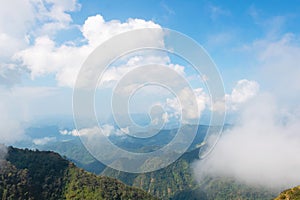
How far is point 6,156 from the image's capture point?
275 feet

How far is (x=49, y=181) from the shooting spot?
81062mm

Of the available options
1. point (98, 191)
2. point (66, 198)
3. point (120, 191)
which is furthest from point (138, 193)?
point (66, 198)

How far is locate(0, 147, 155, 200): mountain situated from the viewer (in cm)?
7088

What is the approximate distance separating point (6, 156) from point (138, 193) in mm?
41452

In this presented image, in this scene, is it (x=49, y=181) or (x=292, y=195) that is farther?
(x=49, y=181)

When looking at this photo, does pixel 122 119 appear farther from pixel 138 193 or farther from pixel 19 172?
pixel 138 193

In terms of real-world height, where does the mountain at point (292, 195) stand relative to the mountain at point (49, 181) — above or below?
below

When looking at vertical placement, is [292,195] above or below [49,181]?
below

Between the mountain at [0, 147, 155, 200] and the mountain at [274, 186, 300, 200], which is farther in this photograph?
the mountain at [0, 147, 155, 200]

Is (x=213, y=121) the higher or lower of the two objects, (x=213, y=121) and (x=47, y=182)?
the lower

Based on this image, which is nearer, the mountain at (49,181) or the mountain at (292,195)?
the mountain at (292,195)

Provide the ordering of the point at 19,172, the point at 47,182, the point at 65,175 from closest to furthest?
1. the point at 19,172
2. the point at 47,182
3. the point at 65,175

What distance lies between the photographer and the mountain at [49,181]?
70.9 metres

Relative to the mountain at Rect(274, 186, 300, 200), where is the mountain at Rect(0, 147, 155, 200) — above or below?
above
